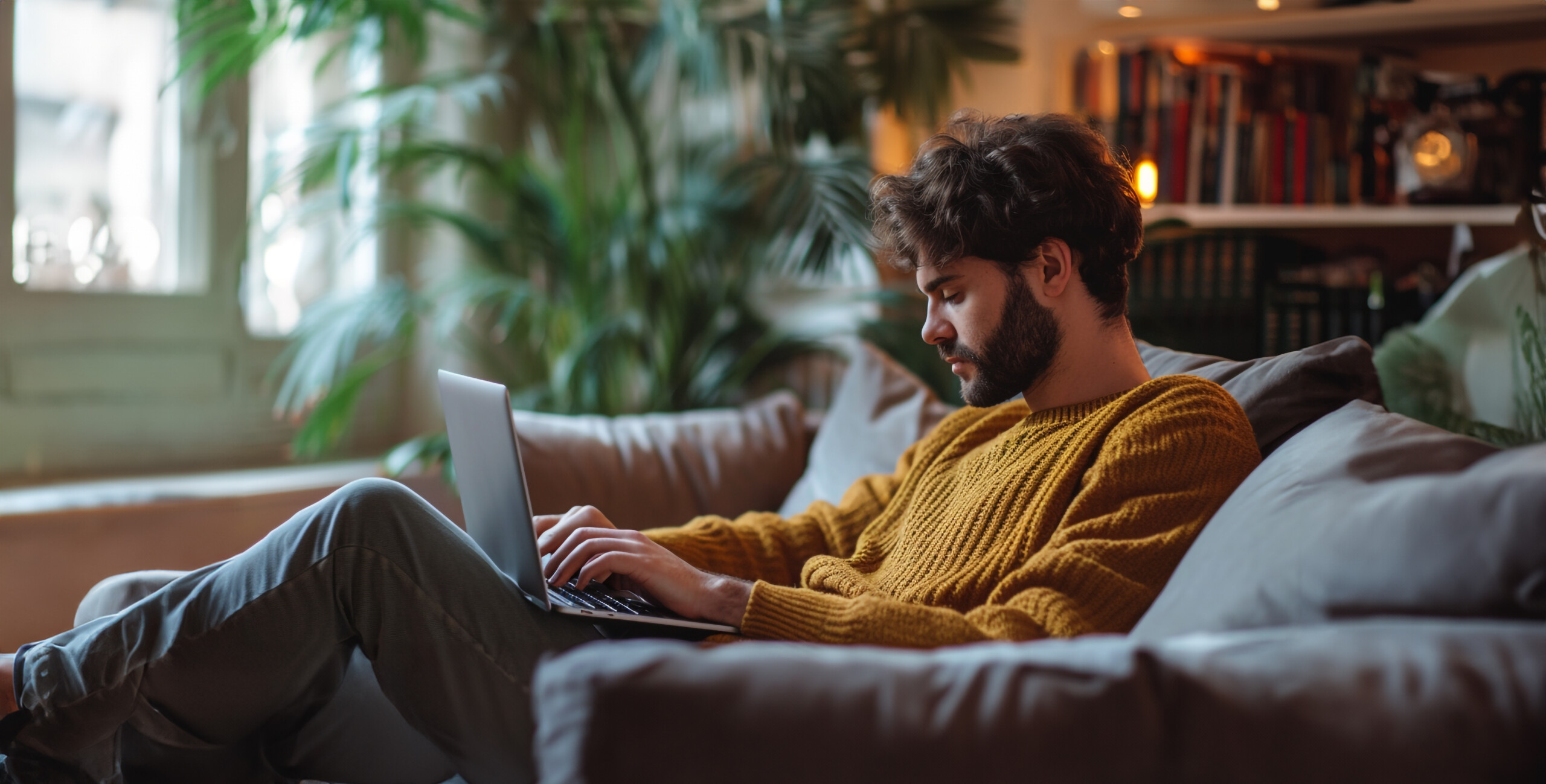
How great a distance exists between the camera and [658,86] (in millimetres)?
2904

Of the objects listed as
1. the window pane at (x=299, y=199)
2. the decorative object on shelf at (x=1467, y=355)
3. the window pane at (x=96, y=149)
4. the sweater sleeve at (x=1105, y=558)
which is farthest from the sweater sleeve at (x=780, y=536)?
the window pane at (x=96, y=149)

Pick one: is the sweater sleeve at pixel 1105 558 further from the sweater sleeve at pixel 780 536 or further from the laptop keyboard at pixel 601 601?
the sweater sleeve at pixel 780 536

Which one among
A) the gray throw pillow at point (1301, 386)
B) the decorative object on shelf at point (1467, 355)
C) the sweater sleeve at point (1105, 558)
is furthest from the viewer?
the decorative object on shelf at point (1467, 355)

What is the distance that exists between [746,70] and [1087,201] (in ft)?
4.40

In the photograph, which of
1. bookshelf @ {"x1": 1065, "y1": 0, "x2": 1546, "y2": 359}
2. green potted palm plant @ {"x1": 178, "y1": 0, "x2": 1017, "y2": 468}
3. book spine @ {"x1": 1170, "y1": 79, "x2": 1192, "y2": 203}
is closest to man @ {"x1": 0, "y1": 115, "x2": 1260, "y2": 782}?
bookshelf @ {"x1": 1065, "y1": 0, "x2": 1546, "y2": 359}

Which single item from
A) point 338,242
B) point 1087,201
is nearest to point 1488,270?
point 1087,201

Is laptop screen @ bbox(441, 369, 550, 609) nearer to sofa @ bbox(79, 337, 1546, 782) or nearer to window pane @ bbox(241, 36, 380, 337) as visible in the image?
sofa @ bbox(79, 337, 1546, 782)

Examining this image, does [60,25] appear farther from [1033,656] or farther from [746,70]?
[1033,656]

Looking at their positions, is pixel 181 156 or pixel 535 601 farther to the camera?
pixel 181 156

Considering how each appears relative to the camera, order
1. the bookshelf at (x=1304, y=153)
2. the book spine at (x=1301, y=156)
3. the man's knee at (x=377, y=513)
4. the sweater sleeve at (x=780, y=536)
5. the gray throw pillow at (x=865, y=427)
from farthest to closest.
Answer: the book spine at (x=1301, y=156), the bookshelf at (x=1304, y=153), the gray throw pillow at (x=865, y=427), the sweater sleeve at (x=780, y=536), the man's knee at (x=377, y=513)

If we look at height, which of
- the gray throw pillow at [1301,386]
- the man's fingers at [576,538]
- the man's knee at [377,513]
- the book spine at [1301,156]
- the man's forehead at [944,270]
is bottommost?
the man's fingers at [576,538]

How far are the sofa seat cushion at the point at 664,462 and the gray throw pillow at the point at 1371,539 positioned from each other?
39.2 inches

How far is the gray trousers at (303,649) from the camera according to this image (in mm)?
1004

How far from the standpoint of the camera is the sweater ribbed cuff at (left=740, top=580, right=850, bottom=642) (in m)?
1.00
